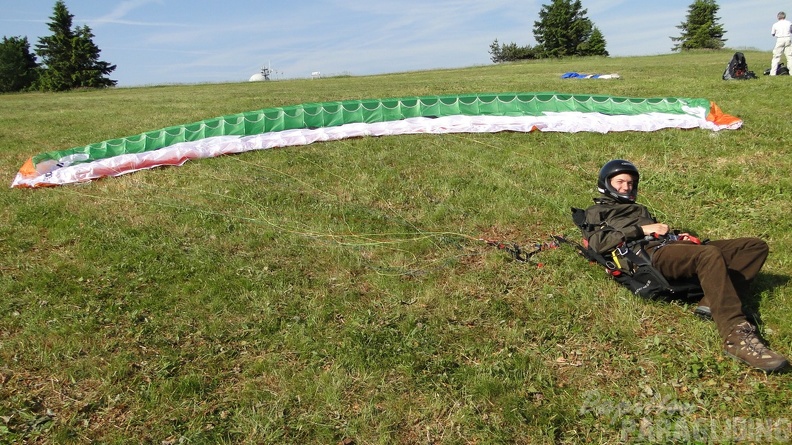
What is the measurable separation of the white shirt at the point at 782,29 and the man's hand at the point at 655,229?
64.7ft

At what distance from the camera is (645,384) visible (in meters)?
4.08

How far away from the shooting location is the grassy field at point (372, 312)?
3.86m

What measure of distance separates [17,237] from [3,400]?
441cm

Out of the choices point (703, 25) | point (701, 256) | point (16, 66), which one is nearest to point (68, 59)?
point (16, 66)

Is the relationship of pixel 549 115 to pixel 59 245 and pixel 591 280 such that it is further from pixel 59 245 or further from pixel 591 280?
pixel 59 245

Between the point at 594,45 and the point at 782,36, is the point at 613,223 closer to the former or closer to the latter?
the point at 782,36

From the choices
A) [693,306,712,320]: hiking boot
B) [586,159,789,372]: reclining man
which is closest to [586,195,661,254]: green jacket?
[586,159,789,372]: reclining man

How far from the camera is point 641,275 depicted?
5121mm

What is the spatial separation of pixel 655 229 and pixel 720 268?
0.93 m

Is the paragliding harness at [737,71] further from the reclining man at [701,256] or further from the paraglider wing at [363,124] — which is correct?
the reclining man at [701,256]

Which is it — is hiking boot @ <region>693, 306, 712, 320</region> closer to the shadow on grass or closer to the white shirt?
the shadow on grass

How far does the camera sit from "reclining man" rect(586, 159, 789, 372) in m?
4.14

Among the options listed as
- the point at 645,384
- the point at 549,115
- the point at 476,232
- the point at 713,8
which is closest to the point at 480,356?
the point at 645,384

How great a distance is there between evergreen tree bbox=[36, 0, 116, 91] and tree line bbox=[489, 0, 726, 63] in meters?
69.1
